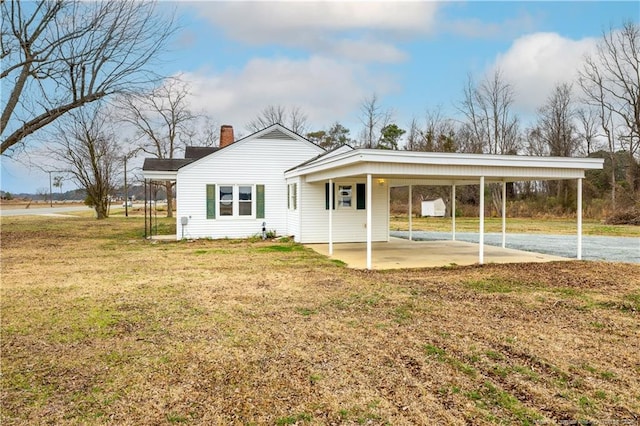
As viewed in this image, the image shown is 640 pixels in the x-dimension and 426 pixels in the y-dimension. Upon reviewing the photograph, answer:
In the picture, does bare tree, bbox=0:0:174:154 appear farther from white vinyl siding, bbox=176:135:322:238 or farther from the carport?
the carport

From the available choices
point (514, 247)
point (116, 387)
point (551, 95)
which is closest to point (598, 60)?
point (551, 95)

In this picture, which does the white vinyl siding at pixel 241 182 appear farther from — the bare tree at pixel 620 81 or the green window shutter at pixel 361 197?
the bare tree at pixel 620 81

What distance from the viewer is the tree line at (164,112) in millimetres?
14453

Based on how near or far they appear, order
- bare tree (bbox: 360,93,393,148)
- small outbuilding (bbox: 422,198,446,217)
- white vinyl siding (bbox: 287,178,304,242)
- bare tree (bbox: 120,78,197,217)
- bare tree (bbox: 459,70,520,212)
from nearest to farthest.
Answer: white vinyl siding (bbox: 287,178,304,242) < small outbuilding (bbox: 422,198,446,217) < bare tree (bbox: 120,78,197,217) < bare tree (bbox: 459,70,520,212) < bare tree (bbox: 360,93,393,148)

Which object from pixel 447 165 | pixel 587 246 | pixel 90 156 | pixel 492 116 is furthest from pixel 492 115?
pixel 90 156

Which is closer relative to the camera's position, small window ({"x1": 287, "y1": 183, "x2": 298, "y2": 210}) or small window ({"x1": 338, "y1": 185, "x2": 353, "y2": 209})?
small window ({"x1": 338, "y1": 185, "x2": 353, "y2": 209})

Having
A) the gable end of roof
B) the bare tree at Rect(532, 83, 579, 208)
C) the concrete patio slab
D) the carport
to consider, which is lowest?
the concrete patio slab

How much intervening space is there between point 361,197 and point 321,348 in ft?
34.8

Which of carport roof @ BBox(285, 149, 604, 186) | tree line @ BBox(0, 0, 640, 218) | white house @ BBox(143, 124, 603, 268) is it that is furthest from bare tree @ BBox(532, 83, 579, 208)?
carport roof @ BBox(285, 149, 604, 186)

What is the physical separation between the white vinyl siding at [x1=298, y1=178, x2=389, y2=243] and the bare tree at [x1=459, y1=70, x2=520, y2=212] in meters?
21.5

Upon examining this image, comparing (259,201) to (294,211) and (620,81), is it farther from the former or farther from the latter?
(620,81)

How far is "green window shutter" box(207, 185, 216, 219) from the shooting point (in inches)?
620

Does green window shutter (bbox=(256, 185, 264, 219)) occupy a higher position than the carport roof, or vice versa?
the carport roof

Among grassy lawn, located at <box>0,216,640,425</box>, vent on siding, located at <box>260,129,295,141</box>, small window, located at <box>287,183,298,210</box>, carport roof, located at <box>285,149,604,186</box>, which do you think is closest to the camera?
grassy lawn, located at <box>0,216,640,425</box>
